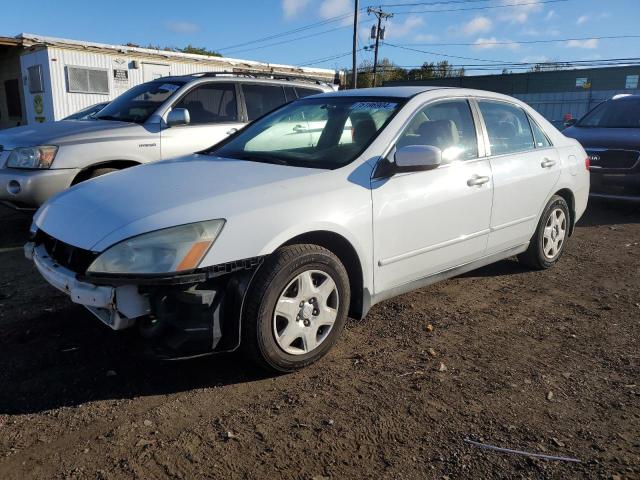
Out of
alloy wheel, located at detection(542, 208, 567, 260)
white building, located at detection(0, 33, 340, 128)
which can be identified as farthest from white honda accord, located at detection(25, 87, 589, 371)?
white building, located at detection(0, 33, 340, 128)

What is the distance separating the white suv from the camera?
17.7ft

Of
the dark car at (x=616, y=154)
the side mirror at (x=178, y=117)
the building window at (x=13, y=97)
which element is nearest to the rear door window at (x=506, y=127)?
the side mirror at (x=178, y=117)

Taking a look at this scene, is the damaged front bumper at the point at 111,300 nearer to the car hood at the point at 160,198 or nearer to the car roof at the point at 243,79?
the car hood at the point at 160,198

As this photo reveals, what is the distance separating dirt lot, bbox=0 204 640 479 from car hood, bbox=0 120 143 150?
6.57ft

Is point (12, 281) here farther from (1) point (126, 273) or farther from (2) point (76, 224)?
(1) point (126, 273)

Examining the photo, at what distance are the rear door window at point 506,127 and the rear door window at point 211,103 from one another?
356 cm

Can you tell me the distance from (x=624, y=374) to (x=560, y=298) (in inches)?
51.7

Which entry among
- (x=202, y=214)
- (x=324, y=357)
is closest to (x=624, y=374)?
(x=324, y=357)

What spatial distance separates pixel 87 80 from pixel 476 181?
15.1 meters

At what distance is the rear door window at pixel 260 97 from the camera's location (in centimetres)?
703

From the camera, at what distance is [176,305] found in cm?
262

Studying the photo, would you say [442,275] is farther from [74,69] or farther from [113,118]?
[74,69]

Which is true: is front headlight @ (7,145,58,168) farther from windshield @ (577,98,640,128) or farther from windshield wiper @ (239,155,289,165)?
windshield @ (577,98,640,128)

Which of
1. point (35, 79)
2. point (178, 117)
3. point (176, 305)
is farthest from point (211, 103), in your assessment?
point (35, 79)
